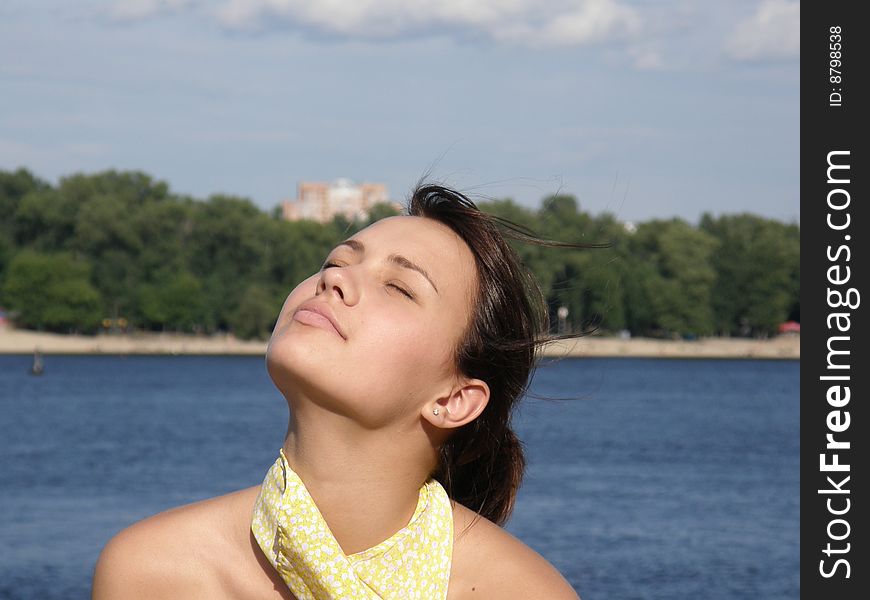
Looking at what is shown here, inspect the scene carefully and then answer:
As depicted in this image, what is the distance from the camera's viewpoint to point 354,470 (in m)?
2.90

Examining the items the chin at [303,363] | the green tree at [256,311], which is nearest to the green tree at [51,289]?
the green tree at [256,311]

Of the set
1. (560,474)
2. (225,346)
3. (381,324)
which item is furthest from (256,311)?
(381,324)

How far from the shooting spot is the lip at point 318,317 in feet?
9.11

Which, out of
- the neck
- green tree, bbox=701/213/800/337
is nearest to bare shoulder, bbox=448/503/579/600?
the neck

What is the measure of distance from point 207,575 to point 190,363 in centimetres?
12057

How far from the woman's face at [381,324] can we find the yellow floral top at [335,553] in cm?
22

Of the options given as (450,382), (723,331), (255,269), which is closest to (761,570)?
(450,382)

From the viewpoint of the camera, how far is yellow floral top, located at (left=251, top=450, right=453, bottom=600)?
9.10 feet

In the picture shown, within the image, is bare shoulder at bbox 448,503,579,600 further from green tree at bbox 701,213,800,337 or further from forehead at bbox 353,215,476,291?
green tree at bbox 701,213,800,337

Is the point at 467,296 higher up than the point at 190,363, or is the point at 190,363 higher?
the point at 467,296

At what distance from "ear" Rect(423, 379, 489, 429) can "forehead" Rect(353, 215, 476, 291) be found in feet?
0.78

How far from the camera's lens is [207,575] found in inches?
114

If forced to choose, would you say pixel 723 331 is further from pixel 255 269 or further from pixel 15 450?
pixel 15 450

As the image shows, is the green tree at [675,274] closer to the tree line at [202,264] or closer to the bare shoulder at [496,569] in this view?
the tree line at [202,264]
